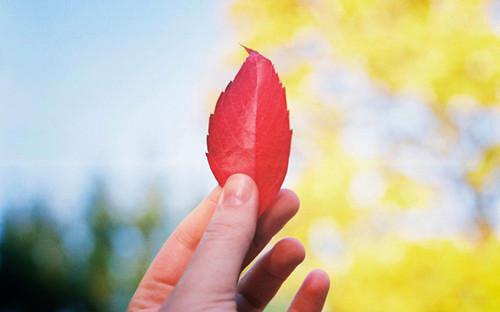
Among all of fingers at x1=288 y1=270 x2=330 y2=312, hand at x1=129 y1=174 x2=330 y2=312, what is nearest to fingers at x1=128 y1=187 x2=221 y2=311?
hand at x1=129 y1=174 x2=330 y2=312

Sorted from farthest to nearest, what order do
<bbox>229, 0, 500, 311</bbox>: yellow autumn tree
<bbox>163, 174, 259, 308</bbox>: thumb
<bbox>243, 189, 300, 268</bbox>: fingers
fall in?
<bbox>229, 0, 500, 311</bbox>: yellow autumn tree
<bbox>243, 189, 300, 268</bbox>: fingers
<bbox>163, 174, 259, 308</bbox>: thumb

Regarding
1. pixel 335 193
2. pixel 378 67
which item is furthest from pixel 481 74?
pixel 335 193

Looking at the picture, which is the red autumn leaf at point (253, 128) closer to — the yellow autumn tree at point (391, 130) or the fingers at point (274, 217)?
the fingers at point (274, 217)

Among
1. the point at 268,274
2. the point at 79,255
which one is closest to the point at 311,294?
the point at 268,274

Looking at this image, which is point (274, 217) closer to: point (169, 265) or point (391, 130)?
point (169, 265)

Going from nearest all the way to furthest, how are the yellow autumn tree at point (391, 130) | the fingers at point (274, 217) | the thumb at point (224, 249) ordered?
the thumb at point (224, 249), the fingers at point (274, 217), the yellow autumn tree at point (391, 130)

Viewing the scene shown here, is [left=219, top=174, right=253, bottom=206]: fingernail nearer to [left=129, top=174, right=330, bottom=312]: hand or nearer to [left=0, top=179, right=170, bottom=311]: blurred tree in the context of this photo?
[left=129, top=174, right=330, bottom=312]: hand

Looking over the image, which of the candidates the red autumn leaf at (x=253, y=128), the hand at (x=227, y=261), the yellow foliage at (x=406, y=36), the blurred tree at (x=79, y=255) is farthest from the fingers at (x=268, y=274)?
the blurred tree at (x=79, y=255)
